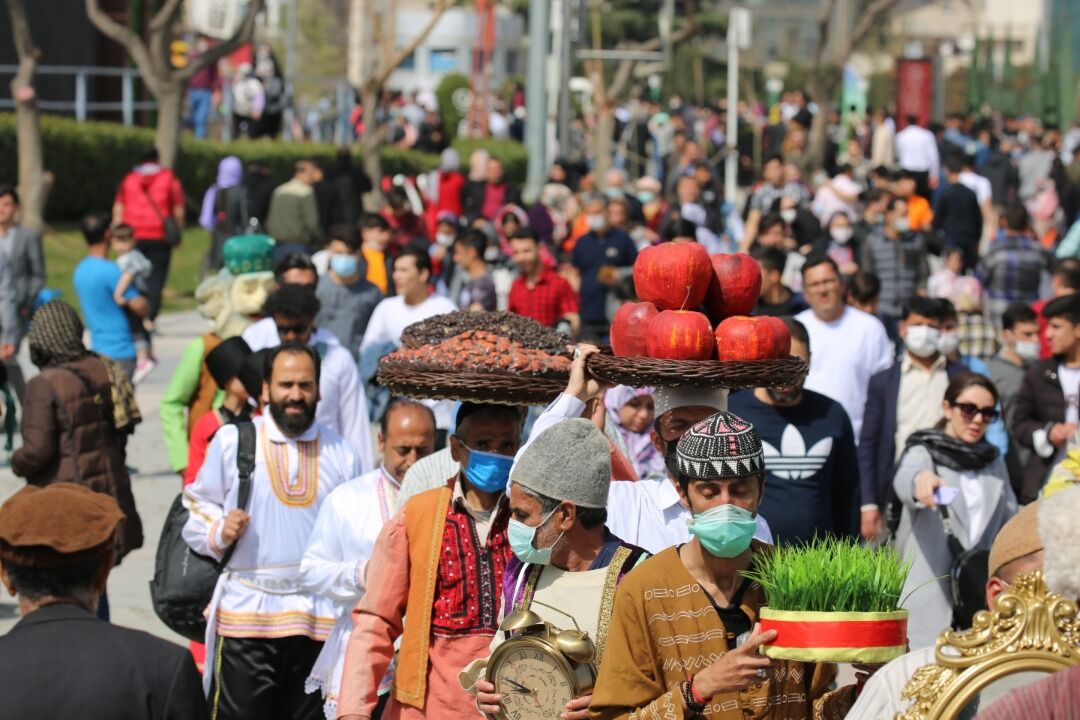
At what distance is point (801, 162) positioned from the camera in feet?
103

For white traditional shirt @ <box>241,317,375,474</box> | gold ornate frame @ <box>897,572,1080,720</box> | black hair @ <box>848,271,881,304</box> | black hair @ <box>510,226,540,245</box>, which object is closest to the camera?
gold ornate frame @ <box>897,572,1080,720</box>

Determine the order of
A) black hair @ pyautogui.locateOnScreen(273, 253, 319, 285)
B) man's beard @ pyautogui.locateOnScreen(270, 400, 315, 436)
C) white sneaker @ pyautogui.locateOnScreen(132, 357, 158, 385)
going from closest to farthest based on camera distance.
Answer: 1. man's beard @ pyautogui.locateOnScreen(270, 400, 315, 436)
2. black hair @ pyautogui.locateOnScreen(273, 253, 319, 285)
3. white sneaker @ pyautogui.locateOnScreen(132, 357, 158, 385)

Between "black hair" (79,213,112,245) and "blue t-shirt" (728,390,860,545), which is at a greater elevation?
"black hair" (79,213,112,245)

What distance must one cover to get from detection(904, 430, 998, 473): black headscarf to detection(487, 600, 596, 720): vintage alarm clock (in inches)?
166

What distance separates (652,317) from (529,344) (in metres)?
0.51

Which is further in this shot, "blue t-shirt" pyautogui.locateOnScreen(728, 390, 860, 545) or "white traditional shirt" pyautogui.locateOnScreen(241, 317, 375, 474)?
Answer: "white traditional shirt" pyautogui.locateOnScreen(241, 317, 375, 474)

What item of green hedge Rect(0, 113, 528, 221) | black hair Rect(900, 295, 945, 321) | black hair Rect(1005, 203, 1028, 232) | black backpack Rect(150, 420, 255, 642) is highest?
green hedge Rect(0, 113, 528, 221)

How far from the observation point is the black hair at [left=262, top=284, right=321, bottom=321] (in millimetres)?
9312

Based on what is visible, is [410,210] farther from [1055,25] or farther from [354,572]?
[1055,25]

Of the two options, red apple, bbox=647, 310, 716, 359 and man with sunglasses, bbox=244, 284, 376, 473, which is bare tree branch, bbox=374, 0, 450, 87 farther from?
red apple, bbox=647, 310, 716, 359

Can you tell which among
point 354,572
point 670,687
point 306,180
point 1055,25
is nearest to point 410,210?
point 306,180

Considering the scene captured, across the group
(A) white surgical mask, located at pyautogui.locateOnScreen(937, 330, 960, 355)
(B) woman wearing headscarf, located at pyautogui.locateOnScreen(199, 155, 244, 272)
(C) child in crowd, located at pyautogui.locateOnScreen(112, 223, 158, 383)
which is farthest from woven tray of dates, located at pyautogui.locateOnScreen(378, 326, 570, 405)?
(B) woman wearing headscarf, located at pyautogui.locateOnScreen(199, 155, 244, 272)

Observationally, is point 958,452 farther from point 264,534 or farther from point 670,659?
point 670,659

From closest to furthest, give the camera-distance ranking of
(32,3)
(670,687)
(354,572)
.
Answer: (670,687) < (354,572) < (32,3)
